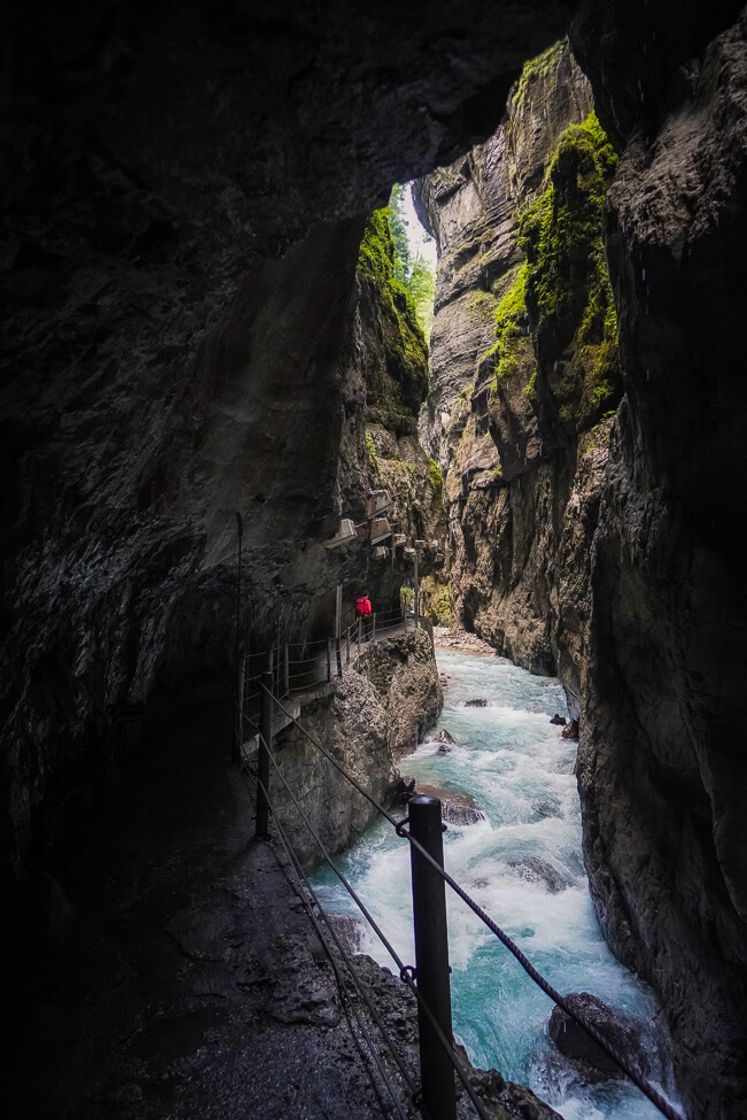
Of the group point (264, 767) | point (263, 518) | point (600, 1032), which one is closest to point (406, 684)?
point (263, 518)

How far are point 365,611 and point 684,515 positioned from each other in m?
10.6

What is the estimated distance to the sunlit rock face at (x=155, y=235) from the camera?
6.23ft

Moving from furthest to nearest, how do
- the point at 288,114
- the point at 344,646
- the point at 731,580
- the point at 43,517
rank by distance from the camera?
the point at 344,646
the point at 731,580
the point at 43,517
the point at 288,114

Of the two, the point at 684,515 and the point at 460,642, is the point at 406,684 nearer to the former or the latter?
the point at 684,515

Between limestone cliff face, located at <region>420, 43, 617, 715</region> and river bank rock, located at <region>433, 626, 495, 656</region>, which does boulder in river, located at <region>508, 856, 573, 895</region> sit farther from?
river bank rock, located at <region>433, 626, 495, 656</region>

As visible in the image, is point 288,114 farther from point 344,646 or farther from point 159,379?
point 344,646

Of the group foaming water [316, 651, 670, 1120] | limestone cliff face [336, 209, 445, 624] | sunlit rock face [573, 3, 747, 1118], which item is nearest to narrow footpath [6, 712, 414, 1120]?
sunlit rock face [573, 3, 747, 1118]

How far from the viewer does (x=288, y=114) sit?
2207 millimetres

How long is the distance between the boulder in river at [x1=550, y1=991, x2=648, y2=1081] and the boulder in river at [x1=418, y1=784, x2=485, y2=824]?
5.31 meters

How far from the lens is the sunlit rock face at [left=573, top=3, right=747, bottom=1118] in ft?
18.0

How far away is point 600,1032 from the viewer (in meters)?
6.86

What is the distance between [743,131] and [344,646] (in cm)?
1239

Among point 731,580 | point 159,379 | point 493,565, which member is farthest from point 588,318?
point 493,565

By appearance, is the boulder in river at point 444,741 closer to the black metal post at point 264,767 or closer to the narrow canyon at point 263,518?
the narrow canyon at point 263,518
